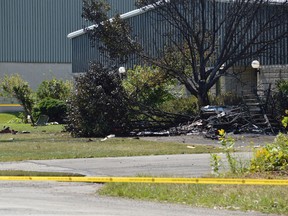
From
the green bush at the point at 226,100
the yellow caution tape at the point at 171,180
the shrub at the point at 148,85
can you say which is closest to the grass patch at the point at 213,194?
the yellow caution tape at the point at 171,180

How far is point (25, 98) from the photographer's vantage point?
1992 inches

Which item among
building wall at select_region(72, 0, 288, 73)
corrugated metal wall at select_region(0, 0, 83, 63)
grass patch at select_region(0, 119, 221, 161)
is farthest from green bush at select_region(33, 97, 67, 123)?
corrugated metal wall at select_region(0, 0, 83, 63)

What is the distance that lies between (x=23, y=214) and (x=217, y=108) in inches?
838

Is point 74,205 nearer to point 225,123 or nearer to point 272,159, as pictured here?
point 272,159

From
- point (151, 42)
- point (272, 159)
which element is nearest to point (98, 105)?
point (151, 42)

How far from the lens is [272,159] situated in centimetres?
1527

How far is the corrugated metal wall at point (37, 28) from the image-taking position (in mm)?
64812

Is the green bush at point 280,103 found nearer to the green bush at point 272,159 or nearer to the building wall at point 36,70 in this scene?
the green bush at point 272,159

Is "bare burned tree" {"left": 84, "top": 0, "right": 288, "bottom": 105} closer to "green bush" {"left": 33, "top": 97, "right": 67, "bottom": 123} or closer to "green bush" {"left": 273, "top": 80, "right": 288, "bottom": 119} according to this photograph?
"green bush" {"left": 273, "top": 80, "right": 288, "bottom": 119}

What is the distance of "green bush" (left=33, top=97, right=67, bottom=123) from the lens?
47.0 m

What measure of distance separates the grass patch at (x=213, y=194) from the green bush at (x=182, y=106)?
71.6ft

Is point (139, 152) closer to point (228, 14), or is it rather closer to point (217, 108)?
point (217, 108)

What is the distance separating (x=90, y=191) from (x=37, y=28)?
5226 cm

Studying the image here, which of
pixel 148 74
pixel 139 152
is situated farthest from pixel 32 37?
pixel 139 152
